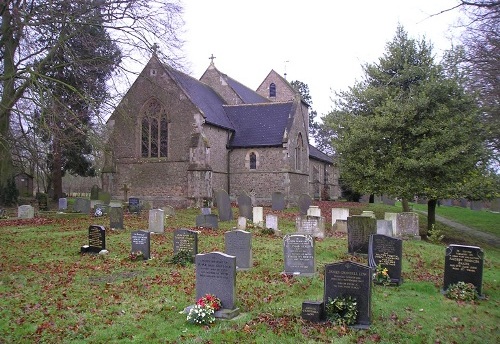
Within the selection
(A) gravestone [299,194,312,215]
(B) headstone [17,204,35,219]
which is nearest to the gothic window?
(B) headstone [17,204,35,219]

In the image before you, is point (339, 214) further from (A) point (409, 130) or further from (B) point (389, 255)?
(B) point (389, 255)

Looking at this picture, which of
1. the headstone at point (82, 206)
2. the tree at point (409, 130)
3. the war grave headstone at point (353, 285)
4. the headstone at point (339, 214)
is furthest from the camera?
the headstone at point (82, 206)

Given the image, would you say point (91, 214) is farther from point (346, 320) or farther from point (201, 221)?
point (346, 320)

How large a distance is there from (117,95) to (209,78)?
2315 centimetres

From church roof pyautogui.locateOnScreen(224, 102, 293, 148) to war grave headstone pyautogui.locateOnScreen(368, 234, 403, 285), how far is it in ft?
71.0

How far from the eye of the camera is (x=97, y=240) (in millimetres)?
13320

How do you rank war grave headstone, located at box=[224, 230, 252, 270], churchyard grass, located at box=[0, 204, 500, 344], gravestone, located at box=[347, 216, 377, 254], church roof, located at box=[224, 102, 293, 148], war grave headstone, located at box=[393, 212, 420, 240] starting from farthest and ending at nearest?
church roof, located at box=[224, 102, 293, 148] < war grave headstone, located at box=[393, 212, 420, 240] < gravestone, located at box=[347, 216, 377, 254] < war grave headstone, located at box=[224, 230, 252, 270] < churchyard grass, located at box=[0, 204, 500, 344]

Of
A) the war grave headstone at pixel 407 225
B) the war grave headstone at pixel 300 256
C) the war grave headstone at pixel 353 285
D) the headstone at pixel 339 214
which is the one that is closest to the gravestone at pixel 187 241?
the war grave headstone at pixel 300 256

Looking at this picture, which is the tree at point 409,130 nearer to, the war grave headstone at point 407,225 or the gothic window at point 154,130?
the war grave headstone at point 407,225

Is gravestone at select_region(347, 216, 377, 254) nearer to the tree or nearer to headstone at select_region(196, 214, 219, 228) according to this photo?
headstone at select_region(196, 214, 219, 228)

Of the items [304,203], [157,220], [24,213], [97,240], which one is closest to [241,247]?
[97,240]

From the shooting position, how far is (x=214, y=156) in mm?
31016

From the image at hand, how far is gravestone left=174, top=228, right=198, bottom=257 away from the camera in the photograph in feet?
39.4

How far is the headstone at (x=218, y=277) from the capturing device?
8.02m
